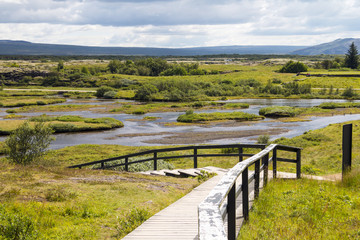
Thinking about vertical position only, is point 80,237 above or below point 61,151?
above

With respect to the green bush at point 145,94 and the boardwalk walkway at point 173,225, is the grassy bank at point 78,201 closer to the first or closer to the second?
the boardwalk walkway at point 173,225

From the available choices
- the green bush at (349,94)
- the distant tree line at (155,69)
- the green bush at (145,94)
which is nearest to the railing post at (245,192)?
the green bush at (145,94)

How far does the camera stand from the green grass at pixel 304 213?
570 cm

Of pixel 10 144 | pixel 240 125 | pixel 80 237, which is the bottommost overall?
pixel 240 125

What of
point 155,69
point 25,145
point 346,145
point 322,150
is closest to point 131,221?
point 346,145

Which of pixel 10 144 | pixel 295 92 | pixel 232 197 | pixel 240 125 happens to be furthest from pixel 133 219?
pixel 295 92

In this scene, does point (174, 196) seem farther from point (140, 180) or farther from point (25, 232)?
point (25, 232)

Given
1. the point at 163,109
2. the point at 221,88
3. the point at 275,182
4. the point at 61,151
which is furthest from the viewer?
the point at 221,88

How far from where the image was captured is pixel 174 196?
34.2 feet

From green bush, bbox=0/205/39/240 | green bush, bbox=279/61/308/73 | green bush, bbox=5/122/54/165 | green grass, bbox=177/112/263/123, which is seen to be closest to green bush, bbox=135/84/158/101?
green grass, bbox=177/112/263/123

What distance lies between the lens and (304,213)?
6.96 meters

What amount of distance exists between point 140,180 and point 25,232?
6.57m

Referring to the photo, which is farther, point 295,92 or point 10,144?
point 295,92

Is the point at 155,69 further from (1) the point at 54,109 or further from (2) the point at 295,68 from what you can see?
(1) the point at 54,109
